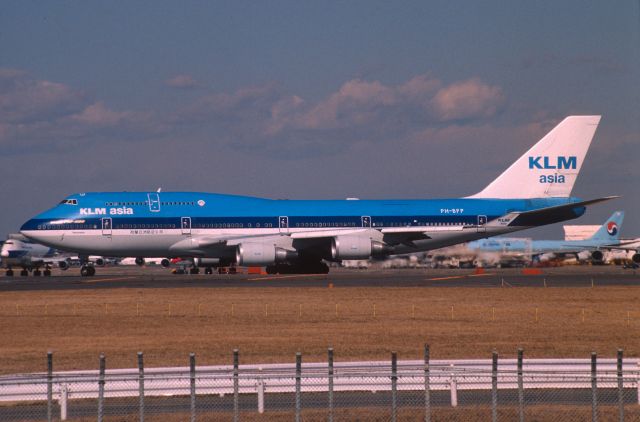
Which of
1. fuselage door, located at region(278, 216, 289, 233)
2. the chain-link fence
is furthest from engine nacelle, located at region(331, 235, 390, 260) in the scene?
the chain-link fence

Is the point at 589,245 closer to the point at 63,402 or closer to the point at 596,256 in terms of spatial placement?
the point at 596,256

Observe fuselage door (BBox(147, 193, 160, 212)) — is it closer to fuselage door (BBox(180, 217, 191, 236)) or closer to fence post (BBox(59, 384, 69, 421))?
fuselage door (BBox(180, 217, 191, 236))

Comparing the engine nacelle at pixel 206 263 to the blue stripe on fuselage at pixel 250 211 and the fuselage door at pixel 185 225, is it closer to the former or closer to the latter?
the blue stripe on fuselage at pixel 250 211

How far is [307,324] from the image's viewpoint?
33062 mm

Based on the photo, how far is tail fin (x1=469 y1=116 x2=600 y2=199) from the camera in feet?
222

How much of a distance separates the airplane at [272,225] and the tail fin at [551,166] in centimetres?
171


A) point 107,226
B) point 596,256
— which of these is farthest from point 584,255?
point 107,226

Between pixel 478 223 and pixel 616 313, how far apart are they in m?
28.0

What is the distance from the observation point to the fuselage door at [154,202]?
61.9 meters

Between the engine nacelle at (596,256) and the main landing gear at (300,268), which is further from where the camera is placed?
the engine nacelle at (596,256)

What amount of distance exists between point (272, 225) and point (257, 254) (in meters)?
4.17

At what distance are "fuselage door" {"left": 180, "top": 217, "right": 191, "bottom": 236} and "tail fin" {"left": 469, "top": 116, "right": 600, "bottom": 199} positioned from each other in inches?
794

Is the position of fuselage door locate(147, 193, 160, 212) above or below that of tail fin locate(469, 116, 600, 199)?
below

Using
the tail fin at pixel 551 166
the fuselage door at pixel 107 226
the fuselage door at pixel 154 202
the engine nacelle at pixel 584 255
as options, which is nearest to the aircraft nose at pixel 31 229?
the fuselage door at pixel 107 226
